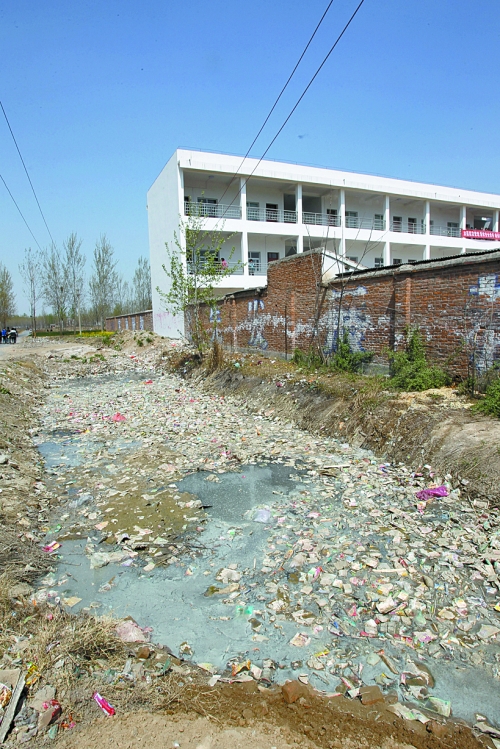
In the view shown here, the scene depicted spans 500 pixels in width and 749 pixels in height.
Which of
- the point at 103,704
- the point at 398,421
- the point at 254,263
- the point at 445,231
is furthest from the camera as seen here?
the point at 445,231

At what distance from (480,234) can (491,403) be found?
3054 centimetres

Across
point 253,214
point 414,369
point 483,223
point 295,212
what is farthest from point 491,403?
point 483,223

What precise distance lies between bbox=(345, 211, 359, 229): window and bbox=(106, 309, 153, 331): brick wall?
1393 cm

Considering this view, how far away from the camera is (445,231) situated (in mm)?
31250

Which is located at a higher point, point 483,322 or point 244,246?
point 244,246

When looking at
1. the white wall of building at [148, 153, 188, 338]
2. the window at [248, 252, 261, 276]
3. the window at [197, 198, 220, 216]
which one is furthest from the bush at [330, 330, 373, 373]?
the window at [197, 198, 220, 216]

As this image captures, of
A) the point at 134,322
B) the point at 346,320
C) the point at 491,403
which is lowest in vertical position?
the point at 491,403

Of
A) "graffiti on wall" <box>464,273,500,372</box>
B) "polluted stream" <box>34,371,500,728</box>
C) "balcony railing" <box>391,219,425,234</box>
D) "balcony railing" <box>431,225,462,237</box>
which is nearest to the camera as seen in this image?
"polluted stream" <box>34,371,500,728</box>

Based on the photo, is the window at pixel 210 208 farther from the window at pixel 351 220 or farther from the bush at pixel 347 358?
the bush at pixel 347 358

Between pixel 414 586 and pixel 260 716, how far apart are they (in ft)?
5.23

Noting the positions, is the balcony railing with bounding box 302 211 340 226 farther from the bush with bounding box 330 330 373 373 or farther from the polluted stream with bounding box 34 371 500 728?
the polluted stream with bounding box 34 371 500 728

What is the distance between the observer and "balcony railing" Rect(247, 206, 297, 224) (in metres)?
25.5

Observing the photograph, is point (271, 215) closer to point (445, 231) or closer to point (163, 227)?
point (163, 227)

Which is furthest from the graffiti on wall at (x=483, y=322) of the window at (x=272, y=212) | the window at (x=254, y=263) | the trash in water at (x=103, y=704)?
the window at (x=272, y=212)
